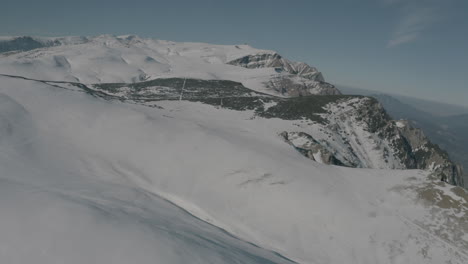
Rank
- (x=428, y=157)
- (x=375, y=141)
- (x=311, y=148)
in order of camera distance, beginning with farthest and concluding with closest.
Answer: (x=428, y=157) → (x=375, y=141) → (x=311, y=148)

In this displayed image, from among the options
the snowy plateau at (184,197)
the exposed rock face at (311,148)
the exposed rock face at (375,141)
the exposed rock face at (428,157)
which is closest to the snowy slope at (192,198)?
the snowy plateau at (184,197)

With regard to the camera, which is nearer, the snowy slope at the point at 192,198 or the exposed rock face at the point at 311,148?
the snowy slope at the point at 192,198

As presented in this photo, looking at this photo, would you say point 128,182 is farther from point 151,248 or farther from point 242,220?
point 151,248

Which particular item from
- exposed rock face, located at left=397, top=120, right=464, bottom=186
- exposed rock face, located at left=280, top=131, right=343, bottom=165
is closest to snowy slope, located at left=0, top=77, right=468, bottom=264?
exposed rock face, located at left=280, top=131, right=343, bottom=165

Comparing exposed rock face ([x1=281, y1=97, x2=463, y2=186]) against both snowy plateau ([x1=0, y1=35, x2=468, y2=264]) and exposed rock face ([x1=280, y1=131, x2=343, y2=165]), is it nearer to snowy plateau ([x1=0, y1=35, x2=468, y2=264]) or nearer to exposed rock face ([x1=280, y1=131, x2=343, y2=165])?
exposed rock face ([x1=280, y1=131, x2=343, y2=165])

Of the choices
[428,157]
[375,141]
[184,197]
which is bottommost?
[428,157]

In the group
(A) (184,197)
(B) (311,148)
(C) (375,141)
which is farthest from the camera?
(C) (375,141)

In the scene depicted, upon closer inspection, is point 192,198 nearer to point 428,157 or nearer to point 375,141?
point 375,141

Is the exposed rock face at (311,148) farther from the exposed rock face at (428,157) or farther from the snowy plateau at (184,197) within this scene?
the exposed rock face at (428,157)

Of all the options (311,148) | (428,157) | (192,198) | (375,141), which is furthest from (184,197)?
(428,157)
